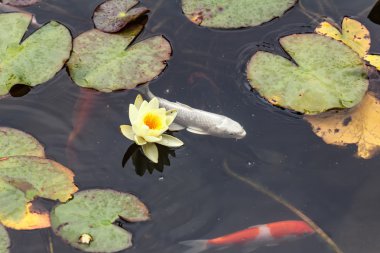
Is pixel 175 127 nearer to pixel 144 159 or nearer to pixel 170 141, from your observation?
pixel 170 141

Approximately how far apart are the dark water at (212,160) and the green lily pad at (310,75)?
0.12 meters

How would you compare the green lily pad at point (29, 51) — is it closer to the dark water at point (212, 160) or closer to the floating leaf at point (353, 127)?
the dark water at point (212, 160)

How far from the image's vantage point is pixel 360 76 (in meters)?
3.76

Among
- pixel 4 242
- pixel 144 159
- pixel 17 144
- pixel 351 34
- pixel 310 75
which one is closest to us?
pixel 4 242

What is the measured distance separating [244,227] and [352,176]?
719 mm

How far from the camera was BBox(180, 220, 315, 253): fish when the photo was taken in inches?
127

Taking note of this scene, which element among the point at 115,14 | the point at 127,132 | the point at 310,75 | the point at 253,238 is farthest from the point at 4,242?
the point at 310,75

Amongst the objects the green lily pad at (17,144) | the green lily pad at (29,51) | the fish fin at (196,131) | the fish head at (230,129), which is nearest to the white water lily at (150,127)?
the fish fin at (196,131)

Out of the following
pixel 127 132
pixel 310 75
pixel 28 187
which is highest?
pixel 310 75

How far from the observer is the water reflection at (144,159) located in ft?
11.6

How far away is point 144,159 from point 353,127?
1.25 metres

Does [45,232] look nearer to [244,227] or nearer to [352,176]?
[244,227]

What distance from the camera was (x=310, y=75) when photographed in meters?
3.76

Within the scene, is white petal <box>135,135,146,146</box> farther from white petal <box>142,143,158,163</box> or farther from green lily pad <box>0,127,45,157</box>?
green lily pad <box>0,127,45,157</box>
